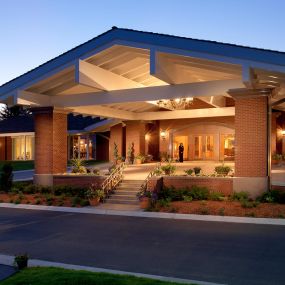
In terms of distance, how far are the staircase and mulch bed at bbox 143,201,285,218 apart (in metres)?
2.03

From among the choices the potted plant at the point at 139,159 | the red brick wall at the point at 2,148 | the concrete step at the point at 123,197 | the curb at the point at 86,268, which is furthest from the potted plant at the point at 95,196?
the red brick wall at the point at 2,148

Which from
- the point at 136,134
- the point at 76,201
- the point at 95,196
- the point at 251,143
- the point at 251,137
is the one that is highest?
the point at 136,134

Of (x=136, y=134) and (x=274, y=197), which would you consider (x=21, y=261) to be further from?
(x=136, y=134)

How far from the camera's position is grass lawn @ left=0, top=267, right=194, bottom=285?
592cm

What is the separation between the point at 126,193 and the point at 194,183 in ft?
10.1

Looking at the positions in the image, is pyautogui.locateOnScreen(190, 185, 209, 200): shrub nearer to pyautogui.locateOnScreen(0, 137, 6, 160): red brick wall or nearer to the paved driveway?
the paved driveway

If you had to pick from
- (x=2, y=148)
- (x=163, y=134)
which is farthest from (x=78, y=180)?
(x=2, y=148)

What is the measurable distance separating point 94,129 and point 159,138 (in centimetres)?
723

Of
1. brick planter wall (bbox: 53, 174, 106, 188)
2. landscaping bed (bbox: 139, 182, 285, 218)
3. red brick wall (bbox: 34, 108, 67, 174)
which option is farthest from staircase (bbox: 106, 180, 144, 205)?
red brick wall (bbox: 34, 108, 67, 174)

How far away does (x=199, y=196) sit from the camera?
589 inches

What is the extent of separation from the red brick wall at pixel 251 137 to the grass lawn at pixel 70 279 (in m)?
9.20

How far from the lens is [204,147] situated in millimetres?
30688

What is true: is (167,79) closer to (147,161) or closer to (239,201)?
(239,201)

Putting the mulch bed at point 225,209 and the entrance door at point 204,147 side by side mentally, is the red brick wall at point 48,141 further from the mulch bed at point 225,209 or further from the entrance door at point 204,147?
the entrance door at point 204,147
